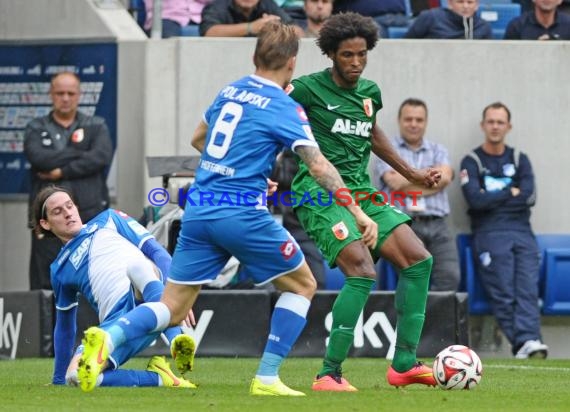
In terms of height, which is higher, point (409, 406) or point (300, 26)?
point (300, 26)

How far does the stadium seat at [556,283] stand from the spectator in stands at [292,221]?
213 cm

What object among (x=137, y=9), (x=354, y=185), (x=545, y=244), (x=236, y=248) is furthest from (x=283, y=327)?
(x=137, y=9)

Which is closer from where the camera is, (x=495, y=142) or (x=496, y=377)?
(x=496, y=377)

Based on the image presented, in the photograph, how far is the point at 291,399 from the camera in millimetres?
7461

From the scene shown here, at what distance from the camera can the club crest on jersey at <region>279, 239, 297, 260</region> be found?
7492 mm

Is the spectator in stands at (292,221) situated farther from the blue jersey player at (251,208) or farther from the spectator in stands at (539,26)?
the blue jersey player at (251,208)

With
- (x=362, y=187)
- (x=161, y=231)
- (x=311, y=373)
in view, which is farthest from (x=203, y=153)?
(x=161, y=231)

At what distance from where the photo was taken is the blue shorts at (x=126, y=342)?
8000 mm

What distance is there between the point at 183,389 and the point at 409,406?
1.59 metres

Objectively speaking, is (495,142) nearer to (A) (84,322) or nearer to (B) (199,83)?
(B) (199,83)

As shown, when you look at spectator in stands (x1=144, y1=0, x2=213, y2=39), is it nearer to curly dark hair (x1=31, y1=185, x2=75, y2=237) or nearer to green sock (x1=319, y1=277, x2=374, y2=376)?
curly dark hair (x1=31, y1=185, x2=75, y2=237)

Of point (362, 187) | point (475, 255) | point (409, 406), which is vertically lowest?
point (475, 255)

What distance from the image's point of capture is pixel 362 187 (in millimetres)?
8641

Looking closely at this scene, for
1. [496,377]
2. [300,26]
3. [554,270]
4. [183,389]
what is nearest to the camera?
[183,389]
